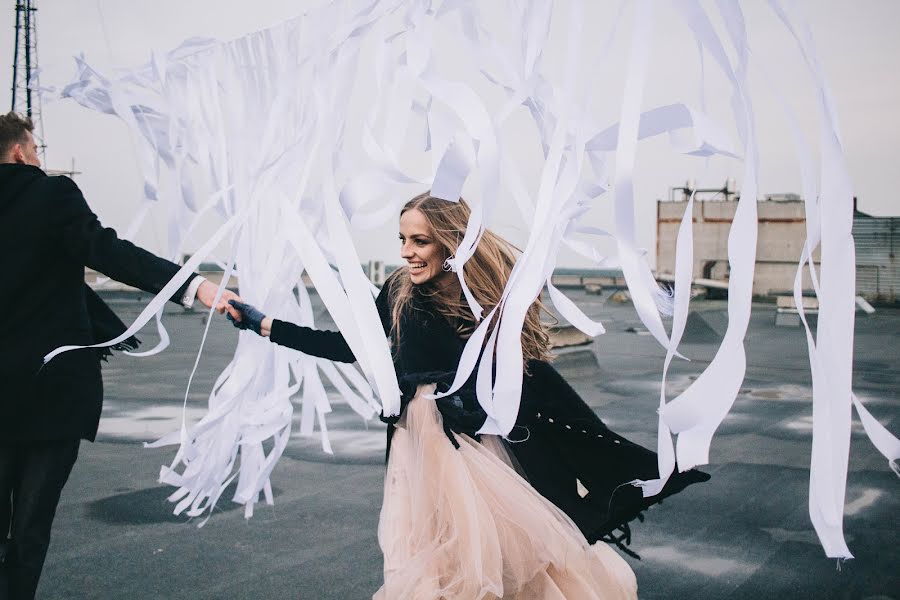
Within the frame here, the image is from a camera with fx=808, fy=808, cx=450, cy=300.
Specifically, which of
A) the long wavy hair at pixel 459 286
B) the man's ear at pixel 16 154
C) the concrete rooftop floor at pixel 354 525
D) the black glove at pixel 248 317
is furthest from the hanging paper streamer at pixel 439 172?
the man's ear at pixel 16 154

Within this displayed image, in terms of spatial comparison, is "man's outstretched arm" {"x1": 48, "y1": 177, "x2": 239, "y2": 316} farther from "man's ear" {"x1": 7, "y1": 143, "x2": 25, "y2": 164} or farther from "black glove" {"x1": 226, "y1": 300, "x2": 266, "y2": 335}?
"man's ear" {"x1": 7, "y1": 143, "x2": 25, "y2": 164}

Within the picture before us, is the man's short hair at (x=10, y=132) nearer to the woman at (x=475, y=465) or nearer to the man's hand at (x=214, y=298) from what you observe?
the man's hand at (x=214, y=298)

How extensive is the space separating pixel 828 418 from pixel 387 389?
119 cm

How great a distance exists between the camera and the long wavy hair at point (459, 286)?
269 cm

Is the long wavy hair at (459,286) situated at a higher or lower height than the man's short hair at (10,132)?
lower

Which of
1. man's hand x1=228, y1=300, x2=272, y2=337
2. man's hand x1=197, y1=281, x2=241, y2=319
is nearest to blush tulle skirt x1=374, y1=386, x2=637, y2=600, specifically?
man's hand x1=228, y1=300, x2=272, y2=337

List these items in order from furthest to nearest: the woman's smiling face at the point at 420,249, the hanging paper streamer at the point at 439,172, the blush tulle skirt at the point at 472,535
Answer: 1. the woman's smiling face at the point at 420,249
2. the blush tulle skirt at the point at 472,535
3. the hanging paper streamer at the point at 439,172

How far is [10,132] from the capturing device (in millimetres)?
2734

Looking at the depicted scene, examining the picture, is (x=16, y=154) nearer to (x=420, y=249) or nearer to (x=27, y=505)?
(x=27, y=505)

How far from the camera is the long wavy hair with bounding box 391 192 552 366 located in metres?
2.69

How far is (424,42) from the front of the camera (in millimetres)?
2193

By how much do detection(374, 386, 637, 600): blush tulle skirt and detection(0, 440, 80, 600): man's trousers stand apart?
1109 mm

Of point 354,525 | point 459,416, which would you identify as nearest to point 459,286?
point 459,416

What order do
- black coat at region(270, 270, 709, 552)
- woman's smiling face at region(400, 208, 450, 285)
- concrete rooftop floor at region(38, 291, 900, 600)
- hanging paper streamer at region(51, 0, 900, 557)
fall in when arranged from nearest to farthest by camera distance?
hanging paper streamer at region(51, 0, 900, 557)
black coat at region(270, 270, 709, 552)
woman's smiling face at region(400, 208, 450, 285)
concrete rooftop floor at region(38, 291, 900, 600)
